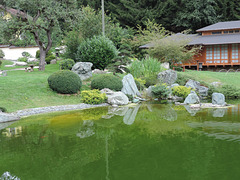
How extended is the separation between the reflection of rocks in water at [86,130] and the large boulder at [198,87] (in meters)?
9.14

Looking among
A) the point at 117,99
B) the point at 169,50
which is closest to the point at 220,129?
the point at 117,99

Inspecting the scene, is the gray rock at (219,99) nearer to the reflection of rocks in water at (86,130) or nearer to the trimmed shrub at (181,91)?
the trimmed shrub at (181,91)

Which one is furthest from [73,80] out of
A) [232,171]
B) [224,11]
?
[224,11]

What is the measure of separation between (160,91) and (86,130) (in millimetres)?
8175

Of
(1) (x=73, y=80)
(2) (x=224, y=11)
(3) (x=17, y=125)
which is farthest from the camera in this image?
(2) (x=224, y=11)

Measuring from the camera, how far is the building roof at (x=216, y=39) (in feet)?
84.5

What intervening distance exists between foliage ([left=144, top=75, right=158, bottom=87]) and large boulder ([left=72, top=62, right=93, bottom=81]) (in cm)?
398

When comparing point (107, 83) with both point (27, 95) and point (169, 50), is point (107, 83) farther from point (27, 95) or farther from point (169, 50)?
point (169, 50)

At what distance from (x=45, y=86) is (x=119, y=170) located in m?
11.2

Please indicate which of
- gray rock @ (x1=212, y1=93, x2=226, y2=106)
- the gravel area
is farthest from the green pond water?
gray rock @ (x1=212, y1=93, x2=226, y2=106)

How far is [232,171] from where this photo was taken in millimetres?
5027

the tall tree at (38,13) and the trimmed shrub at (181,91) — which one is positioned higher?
the tall tree at (38,13)

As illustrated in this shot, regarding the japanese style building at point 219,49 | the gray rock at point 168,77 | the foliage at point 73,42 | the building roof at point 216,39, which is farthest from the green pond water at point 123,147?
the japanese style building at point 219,49

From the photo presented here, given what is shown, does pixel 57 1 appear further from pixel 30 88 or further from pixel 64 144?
pixel 64 144
